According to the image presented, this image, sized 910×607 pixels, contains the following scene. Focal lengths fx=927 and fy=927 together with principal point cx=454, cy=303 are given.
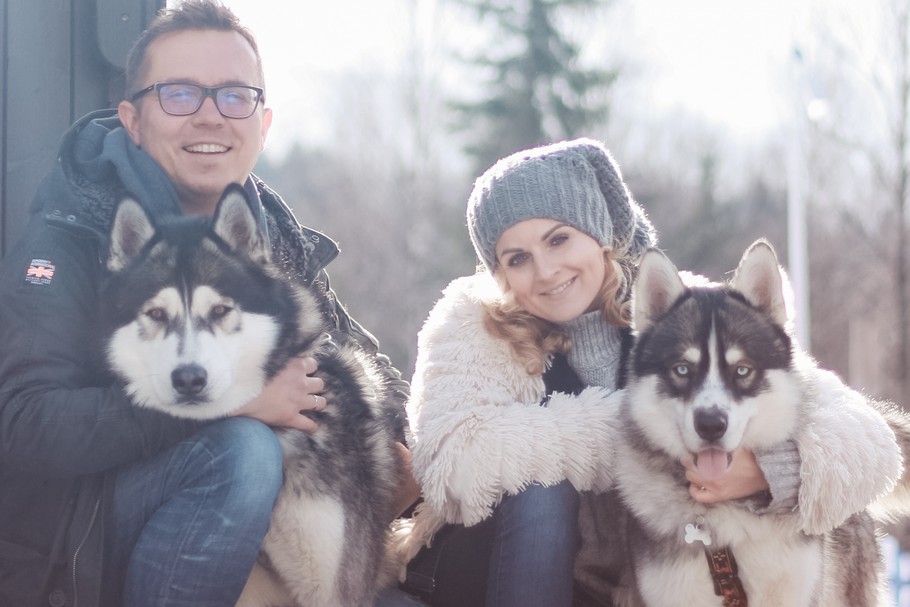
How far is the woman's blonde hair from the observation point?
118 inches

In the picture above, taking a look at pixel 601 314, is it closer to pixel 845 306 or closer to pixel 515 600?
pixel 515 600

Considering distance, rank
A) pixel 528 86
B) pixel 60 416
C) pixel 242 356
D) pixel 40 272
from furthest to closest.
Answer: pixel 528 86 < pixel 242 356 < pixel 40 272 < pixel 60 416

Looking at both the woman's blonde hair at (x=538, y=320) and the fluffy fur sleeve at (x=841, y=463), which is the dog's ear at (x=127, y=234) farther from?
the fluffy fur sleeve at (x=841, y=463)

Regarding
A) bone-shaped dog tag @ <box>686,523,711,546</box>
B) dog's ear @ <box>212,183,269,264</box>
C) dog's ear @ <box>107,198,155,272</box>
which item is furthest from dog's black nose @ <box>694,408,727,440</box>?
dog's ear @ <box>107,198,155,272</box>

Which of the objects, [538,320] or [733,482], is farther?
[538,320]

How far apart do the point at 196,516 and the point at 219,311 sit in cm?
55

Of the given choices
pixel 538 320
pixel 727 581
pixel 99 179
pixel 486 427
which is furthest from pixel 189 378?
pixel 727 581

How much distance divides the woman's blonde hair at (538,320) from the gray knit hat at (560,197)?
0.11m

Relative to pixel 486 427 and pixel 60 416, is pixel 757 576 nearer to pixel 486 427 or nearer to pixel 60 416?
pixel 486 427

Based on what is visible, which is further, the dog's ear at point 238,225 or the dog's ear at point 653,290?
the dog's ear at point 653,290

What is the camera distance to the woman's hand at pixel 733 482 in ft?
8.63

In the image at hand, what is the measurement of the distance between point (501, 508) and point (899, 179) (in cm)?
1560

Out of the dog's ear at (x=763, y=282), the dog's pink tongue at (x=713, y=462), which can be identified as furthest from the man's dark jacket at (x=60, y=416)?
the dog's ear at (x=763, y=282)

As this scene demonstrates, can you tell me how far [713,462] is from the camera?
2570 mm
